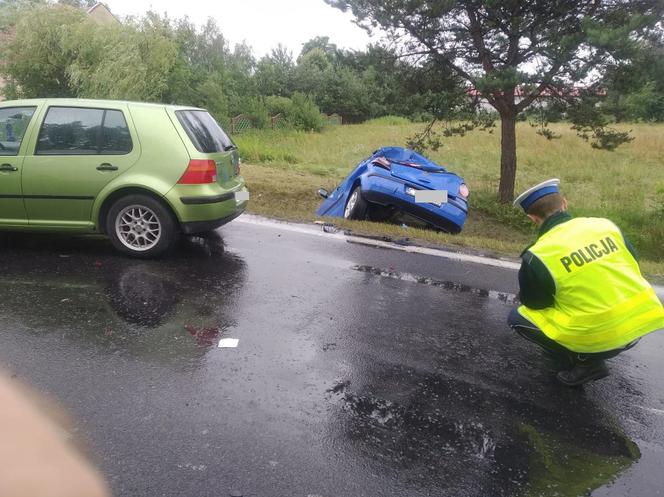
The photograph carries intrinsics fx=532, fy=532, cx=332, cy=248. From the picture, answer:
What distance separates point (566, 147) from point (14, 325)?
851 inches

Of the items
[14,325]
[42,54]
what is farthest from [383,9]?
[42,54]

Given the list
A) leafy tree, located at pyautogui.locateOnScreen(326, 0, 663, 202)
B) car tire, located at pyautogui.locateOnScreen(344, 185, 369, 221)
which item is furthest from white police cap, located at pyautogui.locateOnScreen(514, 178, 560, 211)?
leafy tree, located at pyautogui.locateOnScreen(326, 0, 663, 202)

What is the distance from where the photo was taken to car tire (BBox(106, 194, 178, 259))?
17.9ft

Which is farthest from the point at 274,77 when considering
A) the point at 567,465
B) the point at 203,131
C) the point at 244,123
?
the point at 567,465

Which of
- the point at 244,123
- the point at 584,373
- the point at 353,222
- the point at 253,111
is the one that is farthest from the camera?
the point at 253,111

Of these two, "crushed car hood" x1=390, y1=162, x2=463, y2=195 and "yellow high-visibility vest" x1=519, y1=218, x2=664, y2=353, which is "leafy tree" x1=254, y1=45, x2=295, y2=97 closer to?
"crushed car hood" x1=390, y1=162, x2=463, y2=195

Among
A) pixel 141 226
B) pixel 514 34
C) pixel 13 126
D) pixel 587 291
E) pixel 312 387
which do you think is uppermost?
pixel 514 34

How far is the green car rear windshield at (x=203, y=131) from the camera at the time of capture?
554 centimetres

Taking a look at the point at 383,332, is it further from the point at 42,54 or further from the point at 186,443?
the point at 42,54

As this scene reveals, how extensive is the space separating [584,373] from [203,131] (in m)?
4.33

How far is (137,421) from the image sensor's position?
9.70 feet

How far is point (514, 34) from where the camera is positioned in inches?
429

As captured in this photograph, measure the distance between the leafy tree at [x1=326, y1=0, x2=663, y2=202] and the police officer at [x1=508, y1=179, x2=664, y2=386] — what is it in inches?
286

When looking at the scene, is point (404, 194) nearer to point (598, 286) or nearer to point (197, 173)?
point (197, 173)
